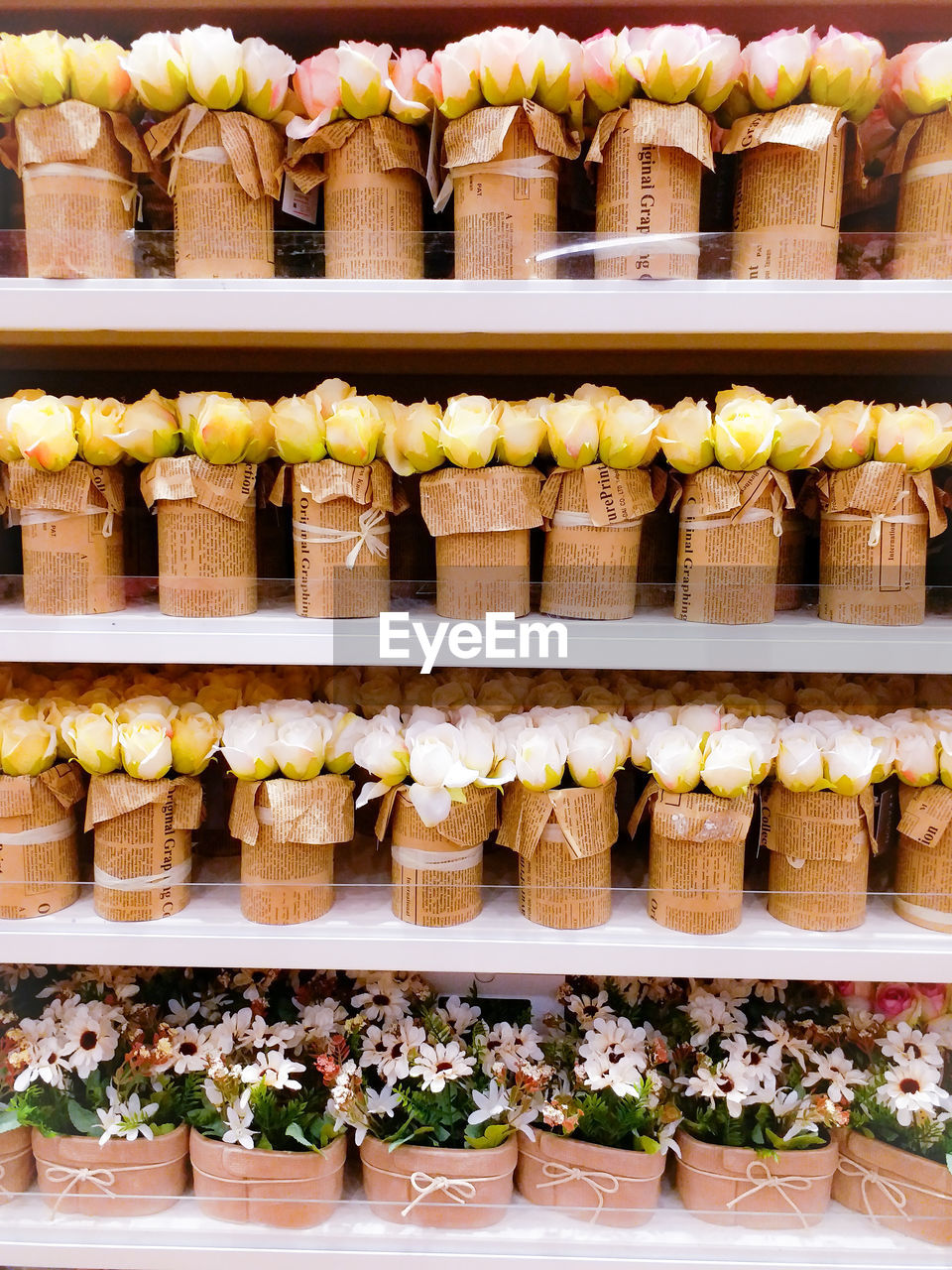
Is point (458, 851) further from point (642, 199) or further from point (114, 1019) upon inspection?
point (642, 199)

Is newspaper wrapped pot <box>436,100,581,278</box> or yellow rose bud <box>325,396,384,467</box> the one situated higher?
newspaper wrapped pot <box>436,100,581,278</box>

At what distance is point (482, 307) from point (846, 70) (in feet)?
1.55

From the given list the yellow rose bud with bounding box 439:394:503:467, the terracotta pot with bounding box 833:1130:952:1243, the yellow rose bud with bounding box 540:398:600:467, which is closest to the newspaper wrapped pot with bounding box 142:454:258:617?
the yellow rose bud with bounding box 439:394:503:467

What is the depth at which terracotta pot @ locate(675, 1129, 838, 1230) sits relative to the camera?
1123 millimetres

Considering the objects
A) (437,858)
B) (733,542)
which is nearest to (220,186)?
(733,542)

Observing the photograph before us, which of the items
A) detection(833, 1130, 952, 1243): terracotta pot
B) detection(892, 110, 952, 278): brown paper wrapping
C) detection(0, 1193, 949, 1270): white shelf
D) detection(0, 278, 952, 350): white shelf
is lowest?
detection(0, 1193, 949, 1270): white shelf

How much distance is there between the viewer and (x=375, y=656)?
42.5 inches

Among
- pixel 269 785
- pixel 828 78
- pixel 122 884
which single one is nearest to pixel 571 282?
pixel 828 78

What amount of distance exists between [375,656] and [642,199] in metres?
0.61

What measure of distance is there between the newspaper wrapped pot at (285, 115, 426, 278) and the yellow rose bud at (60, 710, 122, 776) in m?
0.60

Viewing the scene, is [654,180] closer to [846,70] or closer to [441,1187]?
[846,70]

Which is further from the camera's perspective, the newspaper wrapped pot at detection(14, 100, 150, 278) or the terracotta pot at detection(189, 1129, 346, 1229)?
the terracotta pot at detection(189, 1129, 346, 1229)

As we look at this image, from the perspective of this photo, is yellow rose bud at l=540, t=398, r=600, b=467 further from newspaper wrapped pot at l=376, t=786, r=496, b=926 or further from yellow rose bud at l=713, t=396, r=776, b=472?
newspaper wrapped pot at l=376, t=786, r=496, b=926

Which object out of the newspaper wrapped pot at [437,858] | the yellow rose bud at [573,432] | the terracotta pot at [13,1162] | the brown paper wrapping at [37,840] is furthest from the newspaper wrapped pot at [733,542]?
the terracotta pot at [13,1162]
